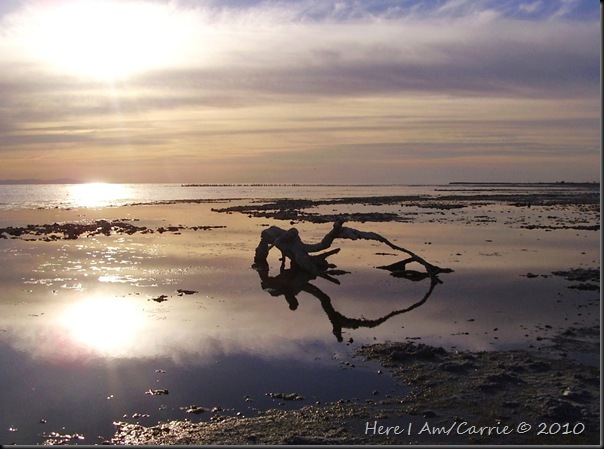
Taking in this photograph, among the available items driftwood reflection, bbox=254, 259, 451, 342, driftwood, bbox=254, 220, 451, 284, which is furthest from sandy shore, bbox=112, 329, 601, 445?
driftwood, bbox=254, 220, 451, 284

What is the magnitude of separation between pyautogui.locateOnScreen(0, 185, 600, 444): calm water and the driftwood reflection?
0.34ft

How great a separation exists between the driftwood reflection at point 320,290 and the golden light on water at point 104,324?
5.07 m

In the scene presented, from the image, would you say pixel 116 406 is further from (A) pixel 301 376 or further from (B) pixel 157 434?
(A) pixel 301 376

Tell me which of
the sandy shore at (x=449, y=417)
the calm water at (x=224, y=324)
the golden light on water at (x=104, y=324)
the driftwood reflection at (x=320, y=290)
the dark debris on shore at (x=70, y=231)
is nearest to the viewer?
the sandy shore at (x=449, y=417)

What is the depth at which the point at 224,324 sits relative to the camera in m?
15.3

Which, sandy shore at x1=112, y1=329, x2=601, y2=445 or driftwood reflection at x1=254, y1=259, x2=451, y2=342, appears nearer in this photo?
sandy shore at x1=112, y1=329, x2=601, y2=445

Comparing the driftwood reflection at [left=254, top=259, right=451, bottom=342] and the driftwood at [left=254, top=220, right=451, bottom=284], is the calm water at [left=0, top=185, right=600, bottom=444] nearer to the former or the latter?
the driftwood reflection at [left=254, top=259, right=451, bottom=342]

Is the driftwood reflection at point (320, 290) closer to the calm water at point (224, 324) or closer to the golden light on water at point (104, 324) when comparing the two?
the calm water at point (224, 324)

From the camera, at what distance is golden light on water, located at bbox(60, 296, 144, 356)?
524 inches

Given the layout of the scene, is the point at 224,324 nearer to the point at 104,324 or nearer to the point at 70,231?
the point at 104,324

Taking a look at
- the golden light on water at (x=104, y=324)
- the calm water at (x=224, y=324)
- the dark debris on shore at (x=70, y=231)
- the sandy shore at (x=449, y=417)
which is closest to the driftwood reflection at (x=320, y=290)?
the calm water at (x=224, y=324)

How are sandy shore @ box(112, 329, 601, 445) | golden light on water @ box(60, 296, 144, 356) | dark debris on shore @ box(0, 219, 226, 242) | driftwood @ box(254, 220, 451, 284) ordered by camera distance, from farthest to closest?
dark debris on shore @ box(0, 219, 226, 242)
driftwood @ box(254, 220, 451, 284)
golden light on water @ box(60, 296, 144, 356)
sandy shore @ box(112, 329, 601, 445)

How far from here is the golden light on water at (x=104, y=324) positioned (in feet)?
43.7

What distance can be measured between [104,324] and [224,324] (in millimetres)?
3366
